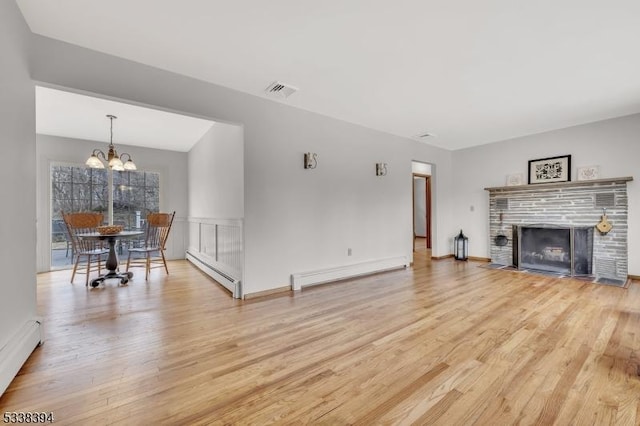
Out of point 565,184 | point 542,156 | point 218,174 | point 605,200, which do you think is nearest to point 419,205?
point 542,156

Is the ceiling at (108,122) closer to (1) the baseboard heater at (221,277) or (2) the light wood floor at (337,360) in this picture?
(1) the baseboard heater at (221,277)

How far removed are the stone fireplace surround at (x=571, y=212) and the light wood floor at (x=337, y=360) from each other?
4.18 ft

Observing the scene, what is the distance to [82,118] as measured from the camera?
4266 millimetres

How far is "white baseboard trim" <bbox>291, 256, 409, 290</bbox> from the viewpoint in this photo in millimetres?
3859

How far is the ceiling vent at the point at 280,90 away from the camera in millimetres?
3238

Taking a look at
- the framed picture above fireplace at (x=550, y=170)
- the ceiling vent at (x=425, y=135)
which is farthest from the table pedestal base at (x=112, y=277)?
the framed picture above fireplace at (x=550, y=170)

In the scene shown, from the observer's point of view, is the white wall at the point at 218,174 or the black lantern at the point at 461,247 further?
the black lantern at the point at 461,247

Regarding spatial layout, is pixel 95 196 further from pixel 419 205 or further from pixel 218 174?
pixel 419 205

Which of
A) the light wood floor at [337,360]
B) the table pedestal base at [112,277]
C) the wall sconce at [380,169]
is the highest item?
the wall sconce at [380,169]

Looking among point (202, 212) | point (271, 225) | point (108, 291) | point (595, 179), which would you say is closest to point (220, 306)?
point (271, 225)

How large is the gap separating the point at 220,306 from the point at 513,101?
4.64m

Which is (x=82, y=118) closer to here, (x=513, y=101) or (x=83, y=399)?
(x=83, y=399)

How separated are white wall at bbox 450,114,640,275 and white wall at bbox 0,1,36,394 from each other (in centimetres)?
696

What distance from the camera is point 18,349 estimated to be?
1.83m
